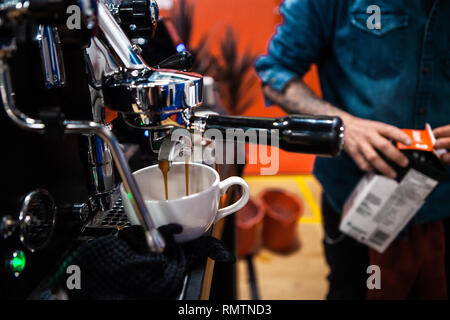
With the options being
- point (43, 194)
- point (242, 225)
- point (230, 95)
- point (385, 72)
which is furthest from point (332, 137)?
point (230, 95)

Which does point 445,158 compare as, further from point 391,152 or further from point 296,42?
point 296,42

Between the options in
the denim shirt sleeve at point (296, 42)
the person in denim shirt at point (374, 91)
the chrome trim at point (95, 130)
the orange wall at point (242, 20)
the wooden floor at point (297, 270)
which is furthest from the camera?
the orange wall at point (242, 20)

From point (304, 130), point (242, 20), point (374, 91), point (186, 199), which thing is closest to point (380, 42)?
point (374, 91)

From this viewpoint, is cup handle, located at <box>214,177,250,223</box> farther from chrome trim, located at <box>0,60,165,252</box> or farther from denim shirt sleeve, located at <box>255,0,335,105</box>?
denim shirt sleeve, located at <box>255,0,335,105</box>

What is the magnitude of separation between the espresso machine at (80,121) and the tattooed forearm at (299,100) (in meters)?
0.56

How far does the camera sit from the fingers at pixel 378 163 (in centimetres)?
80

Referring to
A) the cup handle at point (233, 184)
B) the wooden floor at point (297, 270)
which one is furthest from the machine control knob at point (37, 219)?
the wooden floor at point (297, 270)

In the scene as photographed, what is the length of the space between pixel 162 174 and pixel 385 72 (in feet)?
2.40

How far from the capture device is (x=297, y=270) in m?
1.96

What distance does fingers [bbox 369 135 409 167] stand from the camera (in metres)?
0.78

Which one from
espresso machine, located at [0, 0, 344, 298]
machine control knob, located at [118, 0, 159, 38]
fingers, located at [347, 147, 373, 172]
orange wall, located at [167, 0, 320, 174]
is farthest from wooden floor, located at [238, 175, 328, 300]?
machine control knob, located at [118, 0, 159, 38]

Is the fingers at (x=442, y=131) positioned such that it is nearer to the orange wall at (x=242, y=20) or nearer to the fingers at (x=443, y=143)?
the fingers at (x=443, y=143)

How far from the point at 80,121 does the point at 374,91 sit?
2.76ft
